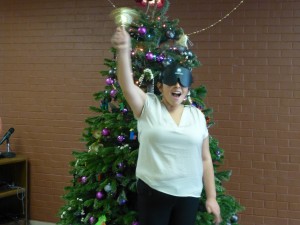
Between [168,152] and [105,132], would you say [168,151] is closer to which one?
[168,152]

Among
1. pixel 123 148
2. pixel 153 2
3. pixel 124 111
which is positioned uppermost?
pixel 153 2

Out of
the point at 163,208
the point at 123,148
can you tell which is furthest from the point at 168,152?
the point at 123,148

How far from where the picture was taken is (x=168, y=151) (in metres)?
1.62

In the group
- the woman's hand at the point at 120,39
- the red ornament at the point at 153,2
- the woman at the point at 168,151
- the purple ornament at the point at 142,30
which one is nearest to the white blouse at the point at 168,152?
the woman at the point at 168,151

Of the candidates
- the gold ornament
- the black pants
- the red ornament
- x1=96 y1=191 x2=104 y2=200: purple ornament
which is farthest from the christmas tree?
the gold ornament

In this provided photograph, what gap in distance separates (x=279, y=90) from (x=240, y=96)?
35 cm

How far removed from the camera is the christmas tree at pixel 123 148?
237cm

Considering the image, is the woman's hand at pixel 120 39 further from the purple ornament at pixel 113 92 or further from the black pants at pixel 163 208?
the purple ornament at pixel 113 92

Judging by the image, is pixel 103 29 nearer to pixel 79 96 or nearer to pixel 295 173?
pixel 79 96

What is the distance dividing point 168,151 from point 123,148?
0.80 m

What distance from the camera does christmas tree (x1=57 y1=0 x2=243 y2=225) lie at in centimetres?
237

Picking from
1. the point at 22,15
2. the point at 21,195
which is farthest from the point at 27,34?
the point at 21,195

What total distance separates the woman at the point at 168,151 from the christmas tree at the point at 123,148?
0.62 m

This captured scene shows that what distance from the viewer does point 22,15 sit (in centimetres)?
418
